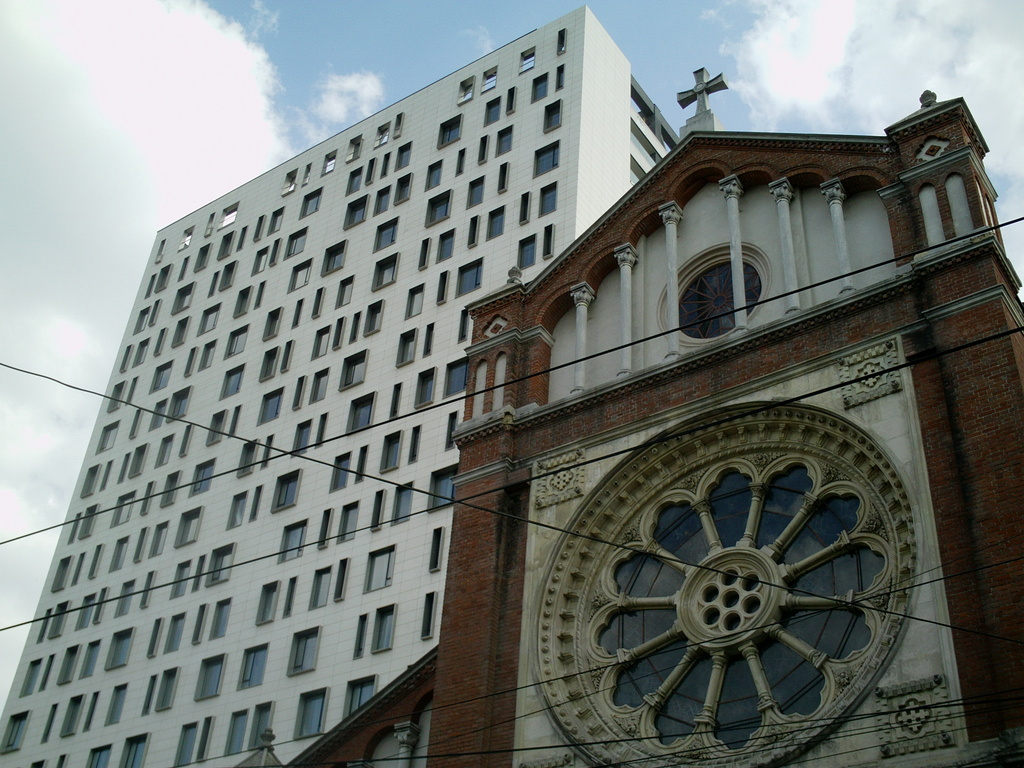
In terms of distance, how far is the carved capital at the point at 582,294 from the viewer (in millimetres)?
24609

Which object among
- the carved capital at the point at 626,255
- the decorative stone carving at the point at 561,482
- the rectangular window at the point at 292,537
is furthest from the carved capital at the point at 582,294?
the rectangular window at the point at 292,537

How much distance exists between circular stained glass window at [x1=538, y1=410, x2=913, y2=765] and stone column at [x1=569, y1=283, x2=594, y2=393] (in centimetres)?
265

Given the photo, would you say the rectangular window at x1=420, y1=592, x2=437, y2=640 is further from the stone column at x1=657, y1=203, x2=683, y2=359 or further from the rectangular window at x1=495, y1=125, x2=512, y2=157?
the rectangular window at x1=495, y1=125, x2=512, y2=157

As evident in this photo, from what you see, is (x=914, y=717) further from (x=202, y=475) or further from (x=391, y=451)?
(x=202, y=475)

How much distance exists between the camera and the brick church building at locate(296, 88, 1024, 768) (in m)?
16.5

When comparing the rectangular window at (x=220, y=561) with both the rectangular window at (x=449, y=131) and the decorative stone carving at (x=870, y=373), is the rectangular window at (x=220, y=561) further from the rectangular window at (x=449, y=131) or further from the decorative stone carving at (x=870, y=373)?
the decorative stone carving at (x=870, y=373)

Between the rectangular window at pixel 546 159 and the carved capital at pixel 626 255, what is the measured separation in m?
24.2

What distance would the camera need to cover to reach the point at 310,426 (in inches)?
1907

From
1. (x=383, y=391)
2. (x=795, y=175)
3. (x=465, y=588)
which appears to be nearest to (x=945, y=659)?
(x=465, y=588)

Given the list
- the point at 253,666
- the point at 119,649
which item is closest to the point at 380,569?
the point at 253,666

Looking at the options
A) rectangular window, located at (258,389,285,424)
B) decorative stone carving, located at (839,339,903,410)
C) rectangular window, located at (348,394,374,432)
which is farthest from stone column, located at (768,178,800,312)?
rectangular window, located at (258,389,285,424)

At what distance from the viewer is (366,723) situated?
23297 millimetres

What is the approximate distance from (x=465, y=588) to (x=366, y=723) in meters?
3.92

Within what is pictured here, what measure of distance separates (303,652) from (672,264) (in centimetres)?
2364
